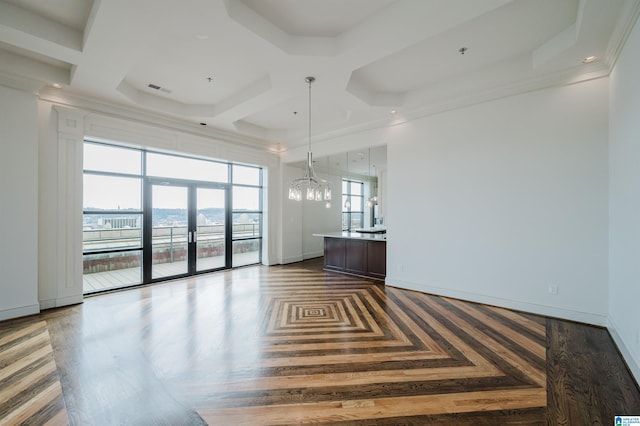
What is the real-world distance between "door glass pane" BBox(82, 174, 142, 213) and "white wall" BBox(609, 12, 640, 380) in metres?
7.22

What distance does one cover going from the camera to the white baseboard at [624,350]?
2322 millimetres

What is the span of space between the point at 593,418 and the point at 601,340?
1670 millimetres

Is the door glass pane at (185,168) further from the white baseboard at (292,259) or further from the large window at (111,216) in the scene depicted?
the white baseboard at (292,259)

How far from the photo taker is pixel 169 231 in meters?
5.67

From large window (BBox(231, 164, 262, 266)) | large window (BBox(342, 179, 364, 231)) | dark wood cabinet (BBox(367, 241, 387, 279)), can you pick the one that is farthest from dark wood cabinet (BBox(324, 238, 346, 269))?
large window (BBox(342, 179, 364, 231))

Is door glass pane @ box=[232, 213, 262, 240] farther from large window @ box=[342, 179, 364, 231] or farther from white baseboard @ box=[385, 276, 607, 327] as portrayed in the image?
white baseboard @ box=[385, 276, 607, 327]

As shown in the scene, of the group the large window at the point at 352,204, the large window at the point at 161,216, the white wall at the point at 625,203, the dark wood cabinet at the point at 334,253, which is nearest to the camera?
the white wall at the point at 625,203

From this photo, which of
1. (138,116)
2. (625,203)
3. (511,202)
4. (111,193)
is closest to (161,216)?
(111,193)

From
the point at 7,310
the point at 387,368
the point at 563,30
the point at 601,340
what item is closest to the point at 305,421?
the point at 387,368

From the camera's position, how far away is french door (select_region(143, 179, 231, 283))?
541 cm

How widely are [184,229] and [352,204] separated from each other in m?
6.80

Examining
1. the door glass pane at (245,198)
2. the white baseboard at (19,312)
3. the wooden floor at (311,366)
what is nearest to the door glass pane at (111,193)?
the white baseboard at (19,312)

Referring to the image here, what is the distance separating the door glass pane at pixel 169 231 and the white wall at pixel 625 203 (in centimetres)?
692

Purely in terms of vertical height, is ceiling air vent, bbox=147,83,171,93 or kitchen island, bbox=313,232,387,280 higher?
ceiling air vent, bbox=147,83,171,93
